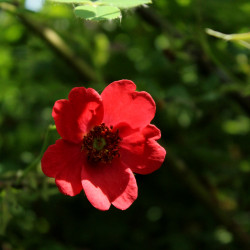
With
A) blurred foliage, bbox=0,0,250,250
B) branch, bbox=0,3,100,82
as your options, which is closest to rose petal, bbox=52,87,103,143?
blurred foliage, bbox=0,0,250,250

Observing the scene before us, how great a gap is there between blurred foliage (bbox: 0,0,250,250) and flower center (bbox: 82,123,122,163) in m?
0.27

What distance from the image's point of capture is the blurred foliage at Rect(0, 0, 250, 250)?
1528 millimetres

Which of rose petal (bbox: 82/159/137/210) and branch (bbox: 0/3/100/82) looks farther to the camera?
branch (bbox: 0/3/100/82)

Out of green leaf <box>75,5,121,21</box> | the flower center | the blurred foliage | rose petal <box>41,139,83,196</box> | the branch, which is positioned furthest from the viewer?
the branch

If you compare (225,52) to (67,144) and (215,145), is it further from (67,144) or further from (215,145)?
(67,144)

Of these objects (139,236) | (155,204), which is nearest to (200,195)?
(155,204)

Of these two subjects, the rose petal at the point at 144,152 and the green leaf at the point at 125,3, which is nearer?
the green leaf at the point at 125,3

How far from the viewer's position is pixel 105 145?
114cm

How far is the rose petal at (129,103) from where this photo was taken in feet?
3.33

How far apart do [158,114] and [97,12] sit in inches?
37.2

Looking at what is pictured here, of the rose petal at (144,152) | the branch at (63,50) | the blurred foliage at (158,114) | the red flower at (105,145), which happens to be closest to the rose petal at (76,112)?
the red flower at (105,145)

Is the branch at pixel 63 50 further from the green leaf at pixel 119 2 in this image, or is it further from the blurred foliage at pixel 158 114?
the green leaf at pixel 119 2

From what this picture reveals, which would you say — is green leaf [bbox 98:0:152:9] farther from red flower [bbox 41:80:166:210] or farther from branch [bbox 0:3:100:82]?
branch [bbox 0:3:100:82]

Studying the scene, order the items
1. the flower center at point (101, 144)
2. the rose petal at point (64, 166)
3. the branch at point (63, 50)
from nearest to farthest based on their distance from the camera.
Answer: the rose petal at point (64, 166), the flower center at point (101, 144), the branch at point (63, 50)
